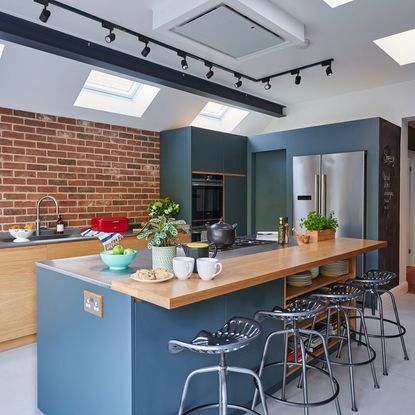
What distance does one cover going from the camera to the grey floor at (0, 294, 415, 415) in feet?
7.63

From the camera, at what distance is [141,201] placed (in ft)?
16.4

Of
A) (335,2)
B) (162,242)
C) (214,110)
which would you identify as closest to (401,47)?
(335,2)

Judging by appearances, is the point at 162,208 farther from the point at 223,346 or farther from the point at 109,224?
the point at 223,346

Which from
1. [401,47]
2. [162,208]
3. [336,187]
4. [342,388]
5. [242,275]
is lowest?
[342,388]

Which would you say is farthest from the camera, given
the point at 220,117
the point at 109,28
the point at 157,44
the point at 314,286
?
the point at 220,117

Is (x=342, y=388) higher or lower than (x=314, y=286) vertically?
lower

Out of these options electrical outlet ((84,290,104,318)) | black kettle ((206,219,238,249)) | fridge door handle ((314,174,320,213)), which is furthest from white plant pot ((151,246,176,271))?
fridge door handle ((314,174,320,213))

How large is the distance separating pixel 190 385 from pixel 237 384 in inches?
15.1

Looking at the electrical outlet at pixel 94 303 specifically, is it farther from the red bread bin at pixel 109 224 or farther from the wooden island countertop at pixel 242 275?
the red bread bin at pixel 109 224

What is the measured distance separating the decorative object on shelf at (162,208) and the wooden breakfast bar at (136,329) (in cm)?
224

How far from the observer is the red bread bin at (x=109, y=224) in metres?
4.18

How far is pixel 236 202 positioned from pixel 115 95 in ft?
7.46

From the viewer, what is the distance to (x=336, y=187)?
4.50 metres

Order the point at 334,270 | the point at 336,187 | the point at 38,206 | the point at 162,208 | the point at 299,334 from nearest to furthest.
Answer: the point at 299,334, the point at 334,270, the point at 38,206, the point at 336,187, the point at 162,208
